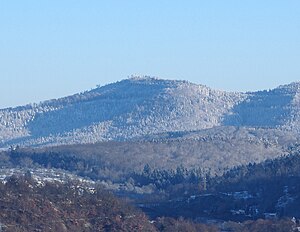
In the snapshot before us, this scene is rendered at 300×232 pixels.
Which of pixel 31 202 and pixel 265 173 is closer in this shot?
pixel 31 202

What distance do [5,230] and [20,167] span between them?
331 feet

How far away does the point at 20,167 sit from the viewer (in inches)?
7392

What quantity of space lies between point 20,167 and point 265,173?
50.4 meters

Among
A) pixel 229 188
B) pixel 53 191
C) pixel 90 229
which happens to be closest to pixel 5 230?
pixel 90 229

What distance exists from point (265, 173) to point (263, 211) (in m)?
19.6

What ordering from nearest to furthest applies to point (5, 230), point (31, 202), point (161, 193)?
point (5, 230)
point (31, 202)
point (161, 193)

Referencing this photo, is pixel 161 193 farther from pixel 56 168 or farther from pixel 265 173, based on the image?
pixel 56 168

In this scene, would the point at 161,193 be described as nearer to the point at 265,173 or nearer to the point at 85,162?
the point at 265,173

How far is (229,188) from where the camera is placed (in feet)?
481

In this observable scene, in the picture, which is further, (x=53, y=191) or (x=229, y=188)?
(x=229, y=188)

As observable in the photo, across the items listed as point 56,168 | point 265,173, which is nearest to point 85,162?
point 56,168

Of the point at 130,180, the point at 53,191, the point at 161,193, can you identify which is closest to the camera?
the point at 53,191

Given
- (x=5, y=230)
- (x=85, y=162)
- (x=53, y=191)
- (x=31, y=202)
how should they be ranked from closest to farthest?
(x=5, y=230) → (x=31, y=202) → (x=53, y=191) → (x=85, y=162)

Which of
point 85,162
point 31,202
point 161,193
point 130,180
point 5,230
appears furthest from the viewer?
point 85,162
